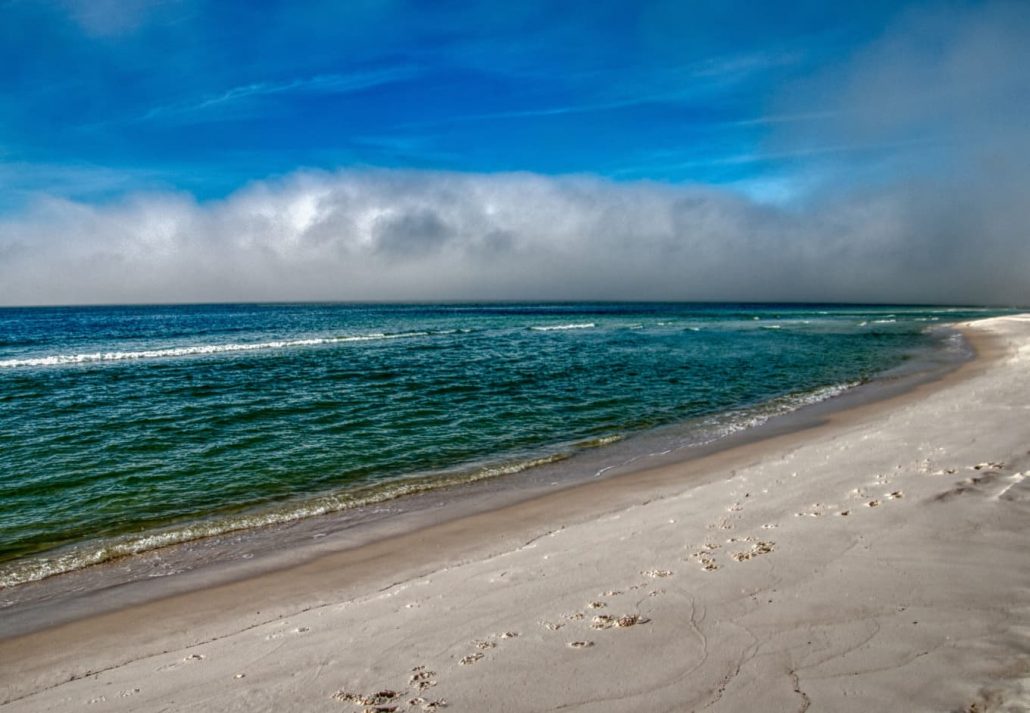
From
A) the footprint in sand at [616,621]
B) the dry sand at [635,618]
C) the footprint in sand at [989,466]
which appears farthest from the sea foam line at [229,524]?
the footprint in sand at [989,466]

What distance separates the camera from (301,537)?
1095 cm

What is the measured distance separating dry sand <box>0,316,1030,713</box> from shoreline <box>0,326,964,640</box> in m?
0.51

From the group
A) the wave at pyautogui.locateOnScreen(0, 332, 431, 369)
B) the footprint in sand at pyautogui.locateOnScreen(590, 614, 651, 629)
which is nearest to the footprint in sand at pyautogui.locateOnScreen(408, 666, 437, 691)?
the footprint in sand at pyautogui.locateOnScreen(590, 614, 651, 629)

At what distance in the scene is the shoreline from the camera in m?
8.76

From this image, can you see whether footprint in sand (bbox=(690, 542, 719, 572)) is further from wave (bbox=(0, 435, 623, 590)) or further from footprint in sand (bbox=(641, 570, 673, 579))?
wave (bbox=(0, 435, 623, 590))

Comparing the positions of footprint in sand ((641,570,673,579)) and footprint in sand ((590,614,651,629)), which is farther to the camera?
footprint in sand ((641,570,673,579))

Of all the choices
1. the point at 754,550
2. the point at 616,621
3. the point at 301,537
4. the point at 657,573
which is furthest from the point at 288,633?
the point at 754,550

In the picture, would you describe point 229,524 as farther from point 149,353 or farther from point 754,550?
point 149,353

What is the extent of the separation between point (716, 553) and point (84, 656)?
8.00 m

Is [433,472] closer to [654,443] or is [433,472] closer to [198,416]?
[654,443]

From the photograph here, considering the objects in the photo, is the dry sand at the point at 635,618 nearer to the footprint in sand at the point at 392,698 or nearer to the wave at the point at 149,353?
the footprint in sand at the point at 392,698

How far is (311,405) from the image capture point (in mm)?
23578

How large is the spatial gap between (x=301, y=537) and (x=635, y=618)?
23.6ft

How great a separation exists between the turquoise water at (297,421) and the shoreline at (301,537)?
1.53 feet
